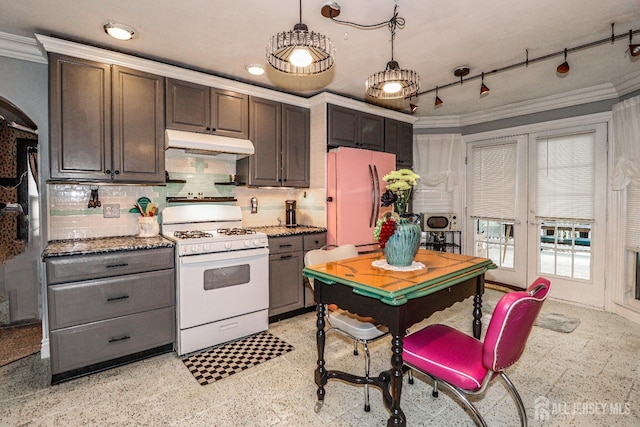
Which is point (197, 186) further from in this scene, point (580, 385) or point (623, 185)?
point (623, 185)

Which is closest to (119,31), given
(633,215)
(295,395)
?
(295,395)

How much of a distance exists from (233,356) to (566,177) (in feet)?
14.3

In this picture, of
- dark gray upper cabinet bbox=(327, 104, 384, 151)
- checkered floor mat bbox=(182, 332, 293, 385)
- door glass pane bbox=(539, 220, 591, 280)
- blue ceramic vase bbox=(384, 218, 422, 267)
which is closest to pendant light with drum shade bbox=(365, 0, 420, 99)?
blue ceramic vase bbox=(384, 218, 422, 267)

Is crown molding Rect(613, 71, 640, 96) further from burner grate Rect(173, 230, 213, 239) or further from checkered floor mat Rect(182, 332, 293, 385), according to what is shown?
burner grate Rect(173, 230, 213, 239)

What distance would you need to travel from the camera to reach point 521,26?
2.43 metres

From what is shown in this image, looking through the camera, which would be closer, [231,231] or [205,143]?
[205,143]

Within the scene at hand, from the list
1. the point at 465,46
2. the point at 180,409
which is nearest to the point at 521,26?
the point at 465,46

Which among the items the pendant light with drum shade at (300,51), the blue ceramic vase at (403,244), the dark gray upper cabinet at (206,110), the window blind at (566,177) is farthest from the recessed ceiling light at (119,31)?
the window blind at (566,177)

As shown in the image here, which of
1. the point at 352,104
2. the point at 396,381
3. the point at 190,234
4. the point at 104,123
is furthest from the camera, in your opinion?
the point at 352,104

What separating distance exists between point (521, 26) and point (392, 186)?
1.70m

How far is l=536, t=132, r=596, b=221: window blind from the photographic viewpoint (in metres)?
3.87

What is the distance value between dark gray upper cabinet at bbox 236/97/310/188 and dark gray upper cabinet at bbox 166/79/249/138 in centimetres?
13

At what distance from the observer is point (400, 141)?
4.62 m

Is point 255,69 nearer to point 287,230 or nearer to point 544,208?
point 287,230
